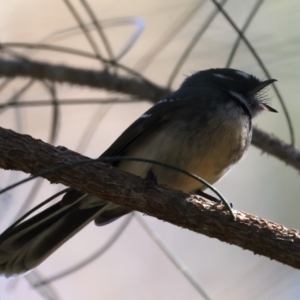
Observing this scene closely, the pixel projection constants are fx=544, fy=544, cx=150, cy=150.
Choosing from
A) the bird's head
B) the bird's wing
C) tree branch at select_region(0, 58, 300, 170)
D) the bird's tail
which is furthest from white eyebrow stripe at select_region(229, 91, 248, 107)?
the bird's tail

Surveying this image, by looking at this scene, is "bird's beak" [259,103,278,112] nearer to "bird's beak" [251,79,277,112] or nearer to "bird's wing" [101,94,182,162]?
"bird's beak" [251,79,277,112]

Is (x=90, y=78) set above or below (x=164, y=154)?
above

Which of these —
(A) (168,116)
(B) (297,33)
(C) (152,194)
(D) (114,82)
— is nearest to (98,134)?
(D) (114,82)

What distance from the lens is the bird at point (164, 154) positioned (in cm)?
191

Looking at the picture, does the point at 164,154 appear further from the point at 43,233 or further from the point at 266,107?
the point at 266,107

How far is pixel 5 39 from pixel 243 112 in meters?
1.40

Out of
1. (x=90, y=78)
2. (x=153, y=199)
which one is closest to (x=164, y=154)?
(x=153, y=199)

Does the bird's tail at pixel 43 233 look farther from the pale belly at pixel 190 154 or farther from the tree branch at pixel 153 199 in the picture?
the tree branch at pixel 153 199

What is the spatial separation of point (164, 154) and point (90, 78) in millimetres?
600

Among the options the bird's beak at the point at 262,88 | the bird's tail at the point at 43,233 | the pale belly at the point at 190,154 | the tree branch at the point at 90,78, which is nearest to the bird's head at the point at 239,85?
the bird's beak at the point at 262,88

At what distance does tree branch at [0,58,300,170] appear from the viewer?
2.29m

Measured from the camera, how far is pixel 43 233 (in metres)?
1.97

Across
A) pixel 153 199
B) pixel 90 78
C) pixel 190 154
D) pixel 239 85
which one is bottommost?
pixel 153 199

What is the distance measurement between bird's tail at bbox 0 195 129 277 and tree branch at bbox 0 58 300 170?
551 millimetres
